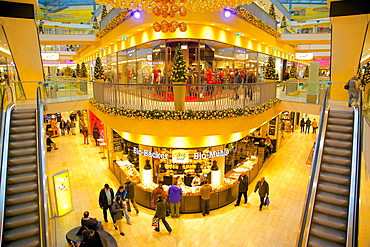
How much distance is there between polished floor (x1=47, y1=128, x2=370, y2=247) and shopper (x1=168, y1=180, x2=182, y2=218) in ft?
0.91

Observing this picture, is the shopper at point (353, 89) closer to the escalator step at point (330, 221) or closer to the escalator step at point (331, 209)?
the escalator step at point (331, 209)

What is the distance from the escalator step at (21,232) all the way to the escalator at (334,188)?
6.11 meters

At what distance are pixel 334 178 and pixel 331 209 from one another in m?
0.89

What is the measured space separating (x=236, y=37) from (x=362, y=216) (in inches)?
415

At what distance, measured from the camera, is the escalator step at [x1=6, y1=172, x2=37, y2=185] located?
282 inches

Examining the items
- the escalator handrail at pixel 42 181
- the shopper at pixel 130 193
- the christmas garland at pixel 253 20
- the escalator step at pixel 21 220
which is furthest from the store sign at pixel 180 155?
the christmas garland at pixel 253 20

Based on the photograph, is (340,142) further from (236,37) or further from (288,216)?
(236,37)

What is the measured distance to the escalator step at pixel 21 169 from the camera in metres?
7.36

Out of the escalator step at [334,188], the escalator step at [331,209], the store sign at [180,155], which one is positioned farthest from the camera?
the store sign at [180,155]

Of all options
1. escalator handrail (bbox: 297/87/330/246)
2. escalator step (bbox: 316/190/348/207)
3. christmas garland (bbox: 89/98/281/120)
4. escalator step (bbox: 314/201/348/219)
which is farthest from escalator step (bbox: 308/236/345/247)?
christmas garland (bbox: 89/98/281/120)

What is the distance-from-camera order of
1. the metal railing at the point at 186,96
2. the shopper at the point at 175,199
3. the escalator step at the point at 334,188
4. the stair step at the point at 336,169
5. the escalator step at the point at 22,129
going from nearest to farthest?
1. the escalator step at the point at 334,188
2. the stair step at the point at 336,169
3. the escalator step at the point at 22,129
4. the metal railing at the point at 186,96
5. the shopper at the point at 175,199

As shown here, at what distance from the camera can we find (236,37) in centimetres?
1492

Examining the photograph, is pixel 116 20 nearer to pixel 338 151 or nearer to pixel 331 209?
pixel 338 151

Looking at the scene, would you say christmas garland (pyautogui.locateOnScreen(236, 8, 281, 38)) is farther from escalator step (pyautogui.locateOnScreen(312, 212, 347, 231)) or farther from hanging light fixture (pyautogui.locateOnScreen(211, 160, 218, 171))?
escalator step (pyautogui.locateOnScreen(312, 212, 347, 231))
